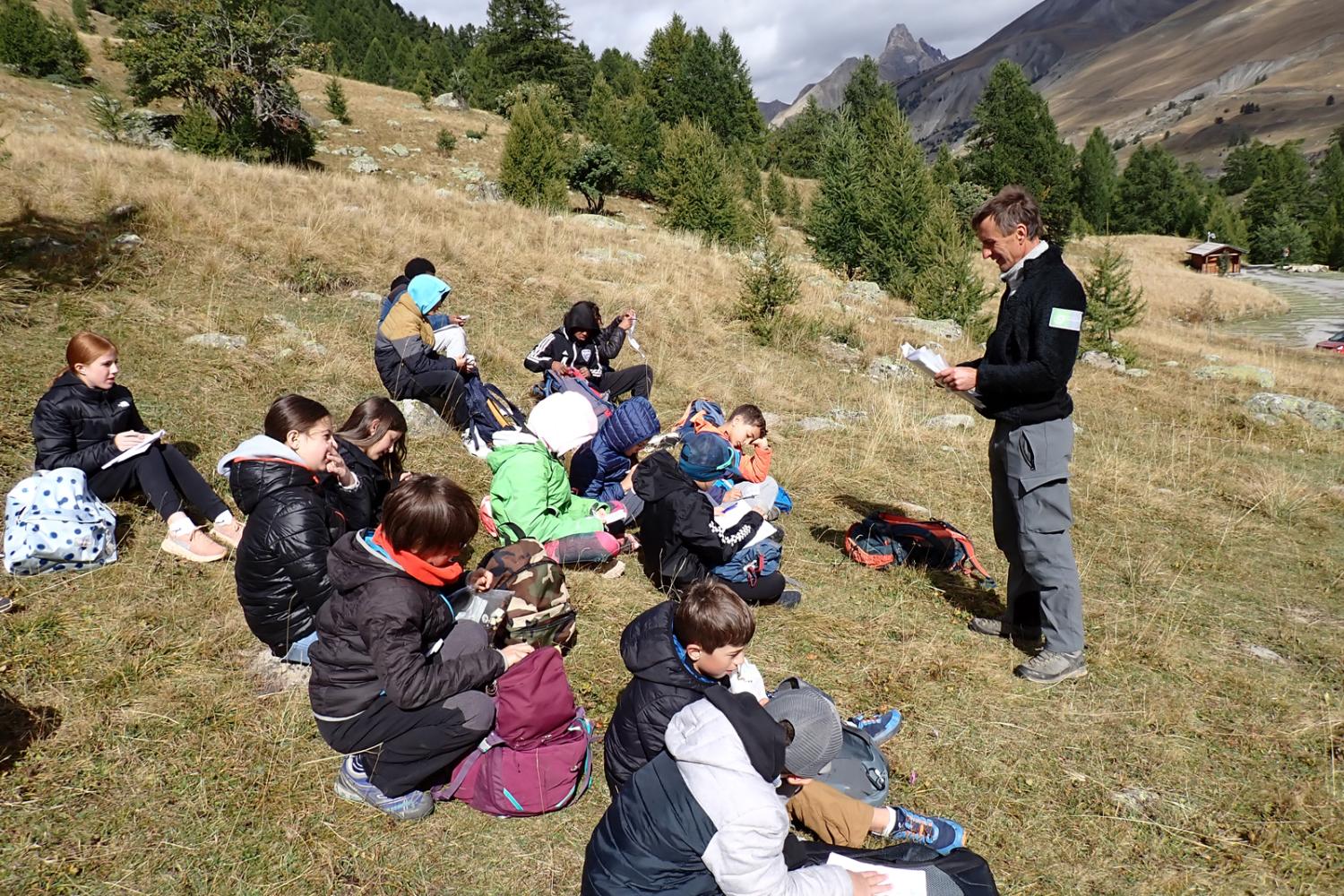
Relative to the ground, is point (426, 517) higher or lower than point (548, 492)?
higher

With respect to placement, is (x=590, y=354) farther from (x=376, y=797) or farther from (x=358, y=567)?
(x=376, y=797)

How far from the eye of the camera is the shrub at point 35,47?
29.1m

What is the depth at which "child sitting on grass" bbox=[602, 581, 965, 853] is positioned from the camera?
2260 mm

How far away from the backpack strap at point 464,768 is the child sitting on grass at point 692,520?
4.86ft

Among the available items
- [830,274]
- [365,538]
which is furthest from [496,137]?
[365,538]

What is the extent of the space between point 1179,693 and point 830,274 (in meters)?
17.0

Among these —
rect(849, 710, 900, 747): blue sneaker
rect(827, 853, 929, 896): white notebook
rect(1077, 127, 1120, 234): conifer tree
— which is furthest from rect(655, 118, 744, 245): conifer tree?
rect(1077, 127, 1120, 234): conifer tree

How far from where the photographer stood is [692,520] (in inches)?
154

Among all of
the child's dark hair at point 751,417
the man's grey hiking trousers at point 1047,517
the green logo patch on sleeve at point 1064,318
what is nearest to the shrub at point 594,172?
the child's dark hair at point 751,417

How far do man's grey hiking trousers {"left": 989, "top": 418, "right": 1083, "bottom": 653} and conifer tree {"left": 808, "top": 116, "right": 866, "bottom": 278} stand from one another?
17.8 metres

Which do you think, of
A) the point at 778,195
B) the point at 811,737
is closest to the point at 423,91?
the point at 778,195

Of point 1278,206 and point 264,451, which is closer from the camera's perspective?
point 264,451

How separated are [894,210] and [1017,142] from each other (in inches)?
1258

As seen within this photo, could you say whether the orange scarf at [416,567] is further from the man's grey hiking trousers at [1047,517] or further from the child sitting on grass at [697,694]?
the man's grey hiking trousers at [1047,517]
